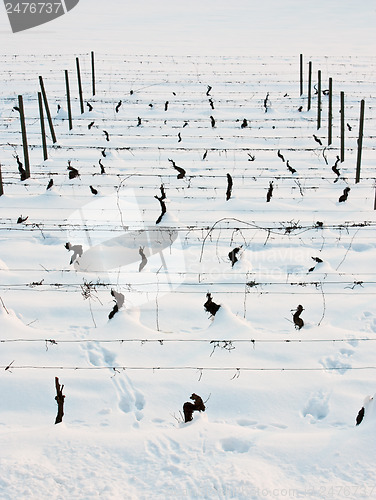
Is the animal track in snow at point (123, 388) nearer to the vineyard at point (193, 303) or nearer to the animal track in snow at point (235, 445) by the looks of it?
the vineyard at point (193, 303)

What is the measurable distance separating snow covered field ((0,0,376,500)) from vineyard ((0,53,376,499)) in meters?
0.02

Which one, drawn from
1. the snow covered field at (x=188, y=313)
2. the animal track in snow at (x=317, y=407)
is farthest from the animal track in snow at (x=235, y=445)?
the animal track in snow at (x=317, y=407)

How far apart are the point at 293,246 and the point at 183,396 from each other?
3617 mm

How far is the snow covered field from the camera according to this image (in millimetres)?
3646

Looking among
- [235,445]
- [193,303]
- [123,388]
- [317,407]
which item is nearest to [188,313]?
[193,303]

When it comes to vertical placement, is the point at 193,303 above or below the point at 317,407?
above

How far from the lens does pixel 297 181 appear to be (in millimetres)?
10500

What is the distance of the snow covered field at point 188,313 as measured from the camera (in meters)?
3.65

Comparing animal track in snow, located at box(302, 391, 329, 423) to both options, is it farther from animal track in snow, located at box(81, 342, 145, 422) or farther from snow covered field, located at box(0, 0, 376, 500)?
animal track in snow, located at box(81, 342, 145, 422)

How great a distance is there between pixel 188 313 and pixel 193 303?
205mm

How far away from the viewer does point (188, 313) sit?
604 cm

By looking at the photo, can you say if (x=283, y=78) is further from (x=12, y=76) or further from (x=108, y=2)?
(x=108, y=2)

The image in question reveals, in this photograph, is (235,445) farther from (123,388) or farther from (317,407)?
(123,388)

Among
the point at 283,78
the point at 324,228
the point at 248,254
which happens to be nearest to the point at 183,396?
the point at 248,254
